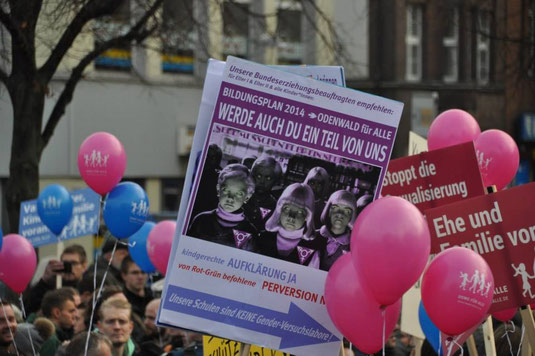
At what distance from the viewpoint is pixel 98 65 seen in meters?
23.6

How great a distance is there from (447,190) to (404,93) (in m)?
22.8

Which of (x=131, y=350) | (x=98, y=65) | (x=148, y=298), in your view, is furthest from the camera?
(x=98, y=65)

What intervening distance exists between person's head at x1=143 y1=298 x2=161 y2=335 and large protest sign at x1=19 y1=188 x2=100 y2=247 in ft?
8.58

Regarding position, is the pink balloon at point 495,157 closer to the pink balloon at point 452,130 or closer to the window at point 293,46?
the pink balloon at point 452,130

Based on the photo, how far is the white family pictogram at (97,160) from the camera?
8703 mm

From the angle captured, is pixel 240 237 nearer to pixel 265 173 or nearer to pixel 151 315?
pixel 265 173

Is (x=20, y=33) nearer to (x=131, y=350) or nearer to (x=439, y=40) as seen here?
(x=131, y=350)

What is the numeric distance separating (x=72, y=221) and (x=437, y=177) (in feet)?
21.1

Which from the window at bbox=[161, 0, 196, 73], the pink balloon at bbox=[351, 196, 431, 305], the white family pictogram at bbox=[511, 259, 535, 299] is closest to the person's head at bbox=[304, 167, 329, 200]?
the pink balloon at bbox=[351, 196, 431, 305]

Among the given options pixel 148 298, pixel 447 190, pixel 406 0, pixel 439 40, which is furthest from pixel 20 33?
pixel 439 40

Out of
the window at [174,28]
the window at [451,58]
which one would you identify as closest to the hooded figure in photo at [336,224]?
the window at [174,28]

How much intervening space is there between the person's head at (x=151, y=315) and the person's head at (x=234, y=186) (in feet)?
12.9

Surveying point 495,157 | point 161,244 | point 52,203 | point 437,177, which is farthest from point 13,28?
point 437,177

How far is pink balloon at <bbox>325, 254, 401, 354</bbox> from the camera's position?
4.95 m
